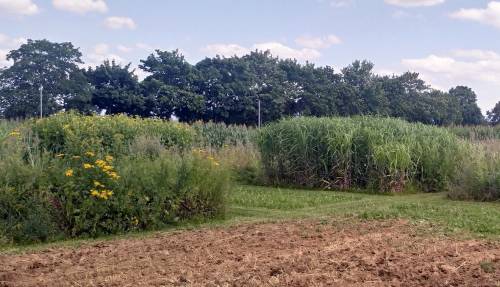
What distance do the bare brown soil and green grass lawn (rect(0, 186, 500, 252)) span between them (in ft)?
2.72

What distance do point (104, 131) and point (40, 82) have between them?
23.1m

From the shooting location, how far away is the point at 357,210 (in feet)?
37.4

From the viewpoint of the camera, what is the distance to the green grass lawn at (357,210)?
9148 mm

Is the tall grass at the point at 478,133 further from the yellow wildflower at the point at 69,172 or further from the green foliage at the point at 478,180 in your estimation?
the yellow wildflower at the point at 69,172

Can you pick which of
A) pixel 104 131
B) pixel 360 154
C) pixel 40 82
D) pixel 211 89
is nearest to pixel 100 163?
pixel 104 131

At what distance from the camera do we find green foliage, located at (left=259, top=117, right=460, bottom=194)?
1584 cm

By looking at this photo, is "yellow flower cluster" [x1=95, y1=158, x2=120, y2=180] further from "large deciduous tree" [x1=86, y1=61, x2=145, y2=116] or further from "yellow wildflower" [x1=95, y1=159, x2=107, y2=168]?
"large deciduous tree" [x1=86, y1=61, x2=145, y2=116]

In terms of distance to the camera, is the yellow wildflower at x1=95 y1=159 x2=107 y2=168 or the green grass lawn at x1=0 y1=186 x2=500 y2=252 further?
the yellow wildflower at x1=95 y1=159 x2=107 y2=168

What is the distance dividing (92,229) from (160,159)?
2057mm

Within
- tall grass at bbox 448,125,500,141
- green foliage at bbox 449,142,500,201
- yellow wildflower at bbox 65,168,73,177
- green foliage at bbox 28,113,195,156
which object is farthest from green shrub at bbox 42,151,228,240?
tall grass at bbox 448,125,500,141

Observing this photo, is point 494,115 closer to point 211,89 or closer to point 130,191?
point 211,89

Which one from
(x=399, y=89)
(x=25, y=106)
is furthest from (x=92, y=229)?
(x=399, y=89)

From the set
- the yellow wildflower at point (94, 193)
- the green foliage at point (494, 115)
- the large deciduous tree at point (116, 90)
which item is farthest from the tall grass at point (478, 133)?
the green foliage at point (494, 115)

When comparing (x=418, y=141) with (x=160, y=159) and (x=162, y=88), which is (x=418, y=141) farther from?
(x=162, y=88)
